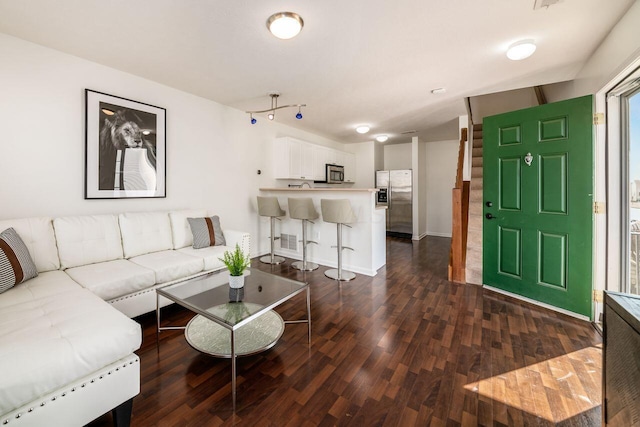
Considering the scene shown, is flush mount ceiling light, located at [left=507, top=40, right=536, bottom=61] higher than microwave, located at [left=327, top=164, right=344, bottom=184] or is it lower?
higher

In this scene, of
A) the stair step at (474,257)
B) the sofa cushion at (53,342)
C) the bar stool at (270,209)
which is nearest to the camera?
the sofa cushion at (53,342)

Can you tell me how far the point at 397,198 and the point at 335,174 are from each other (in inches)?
64.8

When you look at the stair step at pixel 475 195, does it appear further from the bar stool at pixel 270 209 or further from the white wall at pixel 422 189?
the white wall at pixel 422 189

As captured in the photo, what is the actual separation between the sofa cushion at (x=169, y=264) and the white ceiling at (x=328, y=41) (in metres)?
1.96

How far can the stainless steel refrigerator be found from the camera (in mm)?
6274

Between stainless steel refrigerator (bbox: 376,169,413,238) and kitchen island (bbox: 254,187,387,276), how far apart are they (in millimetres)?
2438

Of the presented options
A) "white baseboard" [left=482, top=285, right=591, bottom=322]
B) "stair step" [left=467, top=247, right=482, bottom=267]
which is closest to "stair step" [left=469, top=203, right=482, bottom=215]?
"stair step" [left=467, top=247, right=482, bottom=267]

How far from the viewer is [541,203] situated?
2.65 m

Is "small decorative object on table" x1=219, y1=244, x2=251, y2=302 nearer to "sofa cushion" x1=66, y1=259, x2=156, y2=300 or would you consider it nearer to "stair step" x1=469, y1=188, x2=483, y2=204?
"sofa cushion" x1=66, y1=259, x2=156, y2=300

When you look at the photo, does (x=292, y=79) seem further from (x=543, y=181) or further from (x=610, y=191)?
(x=610, y=191)

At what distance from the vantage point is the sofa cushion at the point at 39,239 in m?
2.12

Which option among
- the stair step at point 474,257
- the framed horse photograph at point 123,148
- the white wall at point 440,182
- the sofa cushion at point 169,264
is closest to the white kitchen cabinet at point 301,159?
the framed horse photograph at point 123,148

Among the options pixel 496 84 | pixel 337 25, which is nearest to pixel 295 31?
pixel 337 25

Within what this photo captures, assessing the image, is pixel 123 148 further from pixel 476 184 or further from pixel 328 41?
pixel 476 184
